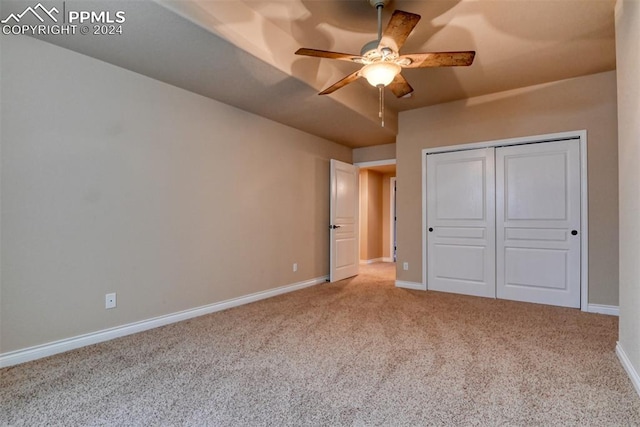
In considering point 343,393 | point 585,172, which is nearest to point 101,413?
point 343,393

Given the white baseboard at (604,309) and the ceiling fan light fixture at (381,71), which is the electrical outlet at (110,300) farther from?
the white baseboard at (604,309)

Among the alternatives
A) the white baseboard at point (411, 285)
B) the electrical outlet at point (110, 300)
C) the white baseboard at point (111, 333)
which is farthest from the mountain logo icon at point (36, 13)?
the white baseboard at point (411, 285)

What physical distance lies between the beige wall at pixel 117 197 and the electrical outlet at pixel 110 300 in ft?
0.14

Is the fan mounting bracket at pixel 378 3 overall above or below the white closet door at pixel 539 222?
above

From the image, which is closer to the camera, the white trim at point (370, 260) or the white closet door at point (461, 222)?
the white closet door at point (461, 222)

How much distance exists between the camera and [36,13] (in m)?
2.14

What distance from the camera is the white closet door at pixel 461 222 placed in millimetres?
4242

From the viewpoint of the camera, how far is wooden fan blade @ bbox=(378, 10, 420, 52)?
187 cm

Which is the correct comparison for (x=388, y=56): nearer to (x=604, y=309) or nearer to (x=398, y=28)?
(x=398, y=28)

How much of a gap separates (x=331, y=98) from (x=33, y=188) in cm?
279

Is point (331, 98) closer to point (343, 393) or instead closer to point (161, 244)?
point (161, 244)

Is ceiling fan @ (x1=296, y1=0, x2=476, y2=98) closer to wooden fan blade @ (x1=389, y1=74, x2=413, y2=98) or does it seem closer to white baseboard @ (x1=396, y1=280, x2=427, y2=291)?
wooden fan blade @ (x1=389, y1=74, x2=413, y2=98)

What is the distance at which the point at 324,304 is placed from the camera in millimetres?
3855

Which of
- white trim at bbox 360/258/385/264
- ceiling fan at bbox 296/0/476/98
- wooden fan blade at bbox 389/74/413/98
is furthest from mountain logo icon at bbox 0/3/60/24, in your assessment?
white trim at bbox 360/258/385/264
